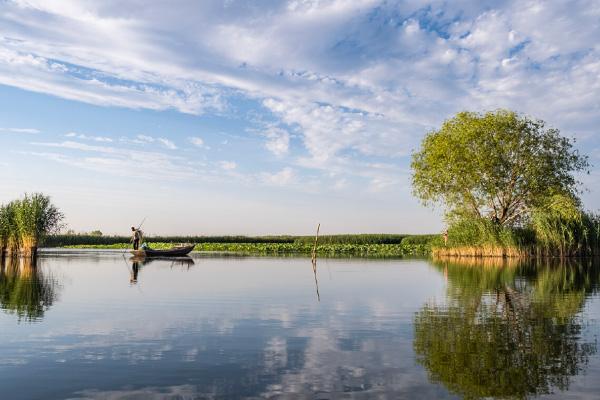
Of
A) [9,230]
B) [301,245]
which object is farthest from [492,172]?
[9,230]

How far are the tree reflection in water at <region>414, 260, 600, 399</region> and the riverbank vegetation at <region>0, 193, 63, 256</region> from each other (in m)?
38.2

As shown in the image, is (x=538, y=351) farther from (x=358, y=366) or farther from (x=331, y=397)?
(x=331, y=397)

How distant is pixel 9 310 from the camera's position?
14.6 m

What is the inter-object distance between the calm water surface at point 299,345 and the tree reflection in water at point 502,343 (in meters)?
0.03

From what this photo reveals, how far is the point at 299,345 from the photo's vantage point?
1029 centimetres

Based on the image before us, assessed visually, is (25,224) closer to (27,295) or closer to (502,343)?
(27,295)

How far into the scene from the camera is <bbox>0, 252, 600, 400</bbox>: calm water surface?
7.54 m

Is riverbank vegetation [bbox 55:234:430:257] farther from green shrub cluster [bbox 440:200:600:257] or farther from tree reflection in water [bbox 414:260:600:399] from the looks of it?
tree reflection in water [bbox 414:260:600:399]

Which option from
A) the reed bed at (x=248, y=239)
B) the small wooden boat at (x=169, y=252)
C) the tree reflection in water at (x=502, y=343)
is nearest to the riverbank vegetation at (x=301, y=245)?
the reed bed at (x=248, y=239)

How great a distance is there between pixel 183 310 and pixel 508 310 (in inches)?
347

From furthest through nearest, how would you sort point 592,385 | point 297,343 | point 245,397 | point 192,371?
1. point 297,343
2. point 192,371
3. point 592,385
4. point 245,397

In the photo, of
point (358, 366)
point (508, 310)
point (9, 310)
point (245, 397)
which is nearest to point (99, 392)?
point (245, 397)

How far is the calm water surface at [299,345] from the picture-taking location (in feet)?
24.7

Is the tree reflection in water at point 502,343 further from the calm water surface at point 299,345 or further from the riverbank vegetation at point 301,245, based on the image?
the riverbank vegetation at point 301,245
